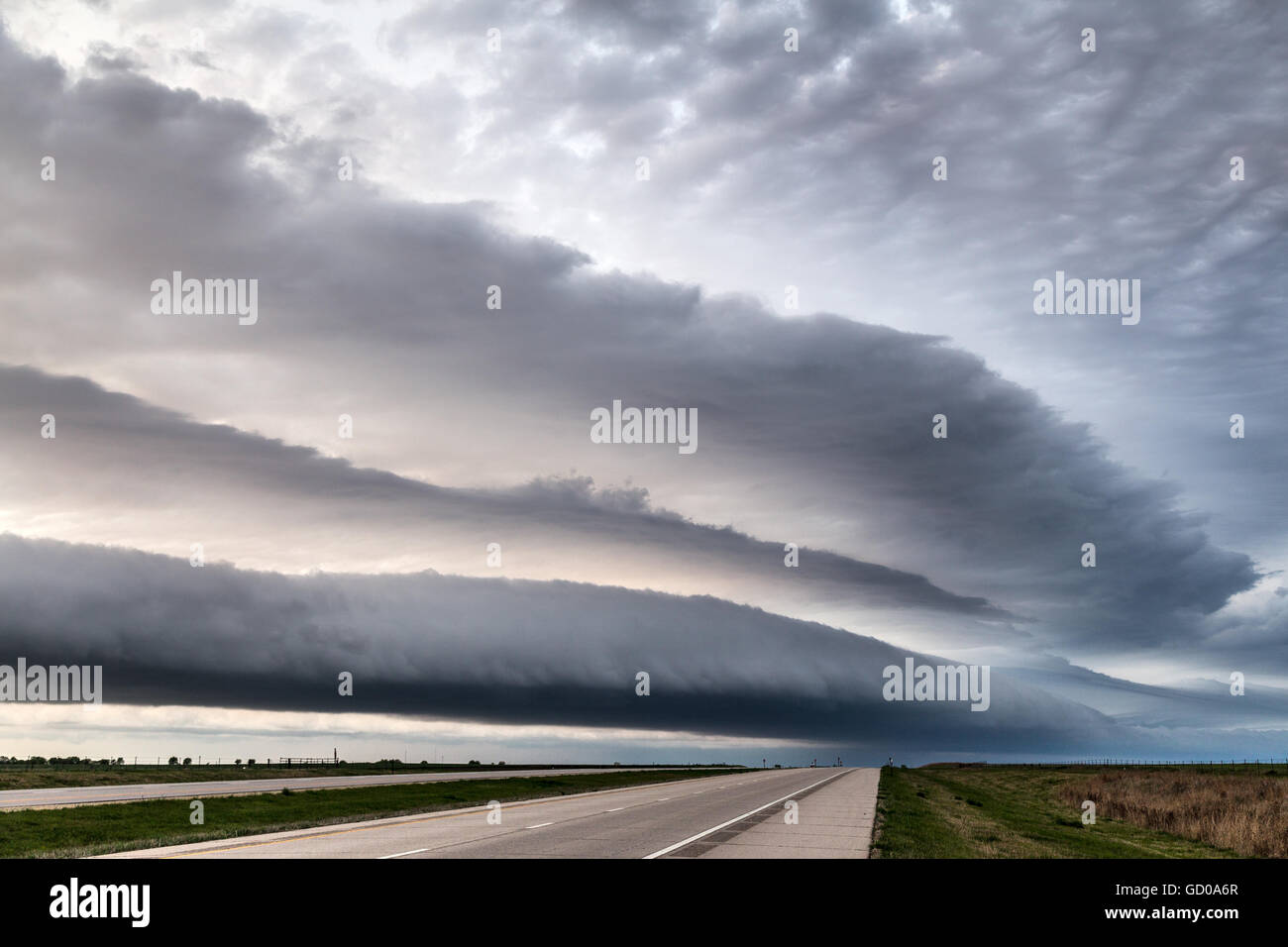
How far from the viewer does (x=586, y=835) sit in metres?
24.4

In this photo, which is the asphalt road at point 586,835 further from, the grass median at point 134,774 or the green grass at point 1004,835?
the grass median at point 134,774

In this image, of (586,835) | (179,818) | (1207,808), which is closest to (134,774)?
(179,818)

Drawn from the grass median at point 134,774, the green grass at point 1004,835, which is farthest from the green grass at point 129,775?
the green grass at point 1004,835

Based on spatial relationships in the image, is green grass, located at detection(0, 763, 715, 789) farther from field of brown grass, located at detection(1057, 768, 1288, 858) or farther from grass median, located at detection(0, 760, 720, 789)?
field of brown grass, located at detection(1057, 768, 1288, 858)

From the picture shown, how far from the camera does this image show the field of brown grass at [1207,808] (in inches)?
1304

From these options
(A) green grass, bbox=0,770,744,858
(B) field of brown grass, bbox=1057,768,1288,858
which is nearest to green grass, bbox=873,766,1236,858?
(B) field of brown grass, bbox=1057,768,1288,858

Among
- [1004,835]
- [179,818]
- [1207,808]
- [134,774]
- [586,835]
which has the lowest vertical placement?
[134,774]

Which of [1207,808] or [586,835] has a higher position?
[586,835]

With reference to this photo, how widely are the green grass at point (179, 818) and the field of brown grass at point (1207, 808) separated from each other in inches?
1090

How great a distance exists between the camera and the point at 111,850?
21.8 m

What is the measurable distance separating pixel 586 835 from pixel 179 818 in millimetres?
18745

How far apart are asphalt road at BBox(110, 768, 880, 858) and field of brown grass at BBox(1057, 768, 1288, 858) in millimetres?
11809

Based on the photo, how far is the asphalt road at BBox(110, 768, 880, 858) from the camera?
2020cm

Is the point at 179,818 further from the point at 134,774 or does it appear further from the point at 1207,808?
the point at 134,774
